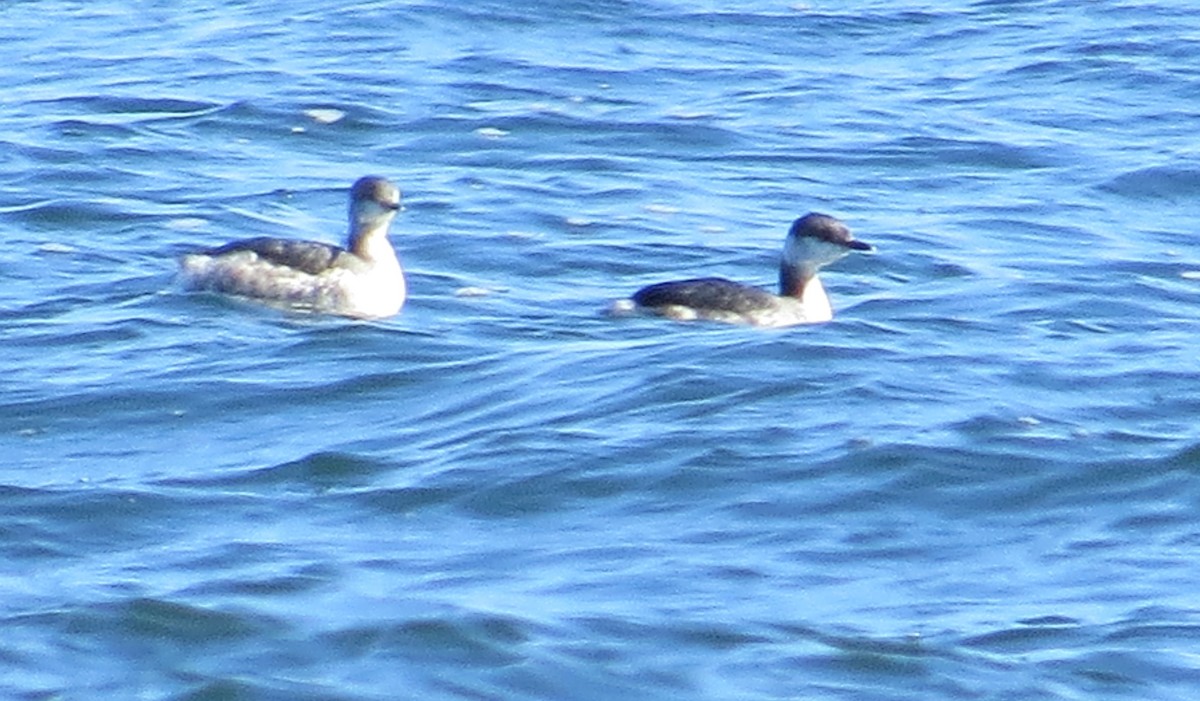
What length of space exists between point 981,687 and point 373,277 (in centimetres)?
695

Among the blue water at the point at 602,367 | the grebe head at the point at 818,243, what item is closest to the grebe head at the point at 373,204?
the blue water at the point at 602,367

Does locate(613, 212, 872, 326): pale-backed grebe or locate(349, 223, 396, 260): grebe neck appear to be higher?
locate(349, 223, 396, 260): grebe neck

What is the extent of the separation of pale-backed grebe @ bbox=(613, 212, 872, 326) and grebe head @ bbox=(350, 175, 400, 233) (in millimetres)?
1461

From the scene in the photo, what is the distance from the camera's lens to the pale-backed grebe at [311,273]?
1522cm

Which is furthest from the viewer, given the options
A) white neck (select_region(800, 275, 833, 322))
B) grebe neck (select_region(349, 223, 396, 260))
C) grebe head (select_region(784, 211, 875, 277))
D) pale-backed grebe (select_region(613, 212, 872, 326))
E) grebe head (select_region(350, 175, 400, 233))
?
grebe head (select_region(350, 175, 400, 233))

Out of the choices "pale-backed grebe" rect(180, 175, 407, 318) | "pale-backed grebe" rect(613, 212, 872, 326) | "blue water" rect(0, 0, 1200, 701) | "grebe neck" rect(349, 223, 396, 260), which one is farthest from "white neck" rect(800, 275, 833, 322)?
"grebe neck" rect(349, 223, 396, 260)

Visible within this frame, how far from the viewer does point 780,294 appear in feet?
50.6

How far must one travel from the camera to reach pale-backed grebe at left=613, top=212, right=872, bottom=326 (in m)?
14.7

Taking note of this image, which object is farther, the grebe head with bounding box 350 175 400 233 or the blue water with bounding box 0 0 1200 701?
the grebe head with bounding box 350 175 400 233

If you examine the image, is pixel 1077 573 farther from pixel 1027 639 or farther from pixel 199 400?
pixel 199 400

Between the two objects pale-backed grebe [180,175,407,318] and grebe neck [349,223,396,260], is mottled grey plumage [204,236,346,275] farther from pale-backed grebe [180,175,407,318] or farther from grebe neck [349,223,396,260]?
grebe neck [349,223,396,260]

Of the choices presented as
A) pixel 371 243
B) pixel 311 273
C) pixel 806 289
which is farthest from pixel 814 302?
pixel 311 273

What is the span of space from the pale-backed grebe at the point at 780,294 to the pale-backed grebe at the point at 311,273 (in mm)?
1275

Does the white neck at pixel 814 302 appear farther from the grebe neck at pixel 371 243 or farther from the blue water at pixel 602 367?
the grebe neck at pixel 371 243
